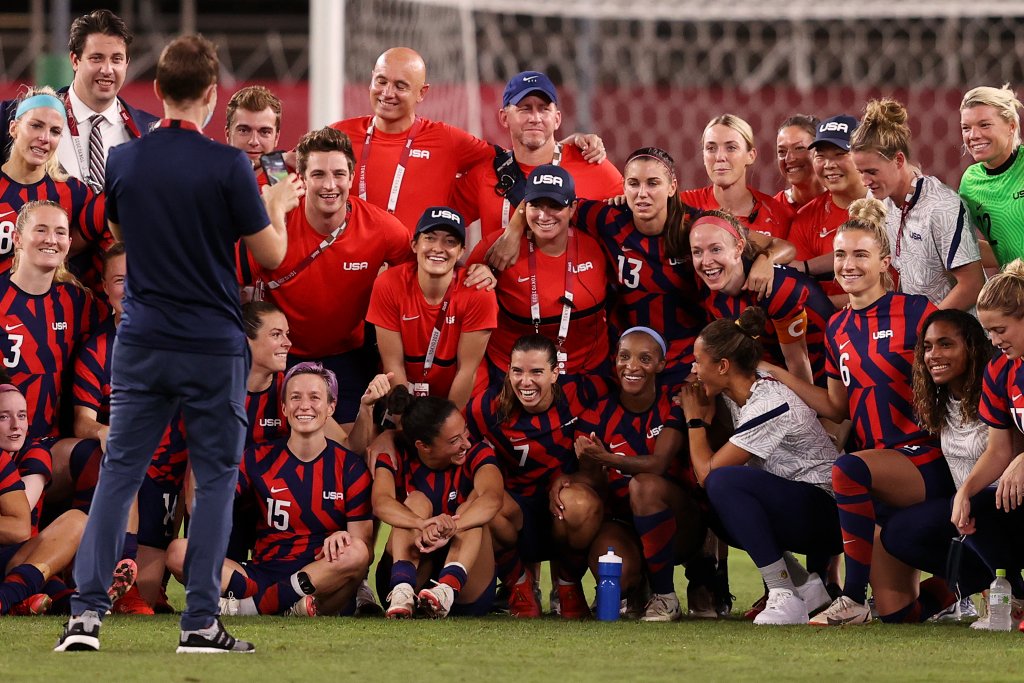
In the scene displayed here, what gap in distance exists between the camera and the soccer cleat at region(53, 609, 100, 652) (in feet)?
14.5

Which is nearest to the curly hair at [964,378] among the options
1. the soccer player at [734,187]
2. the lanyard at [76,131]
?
the soccer player at [734,187]

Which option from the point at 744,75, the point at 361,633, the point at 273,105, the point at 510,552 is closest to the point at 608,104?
the point at 744,75

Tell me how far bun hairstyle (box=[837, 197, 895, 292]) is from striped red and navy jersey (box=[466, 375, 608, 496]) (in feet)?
4.40

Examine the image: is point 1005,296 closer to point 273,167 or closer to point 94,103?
point 273,167

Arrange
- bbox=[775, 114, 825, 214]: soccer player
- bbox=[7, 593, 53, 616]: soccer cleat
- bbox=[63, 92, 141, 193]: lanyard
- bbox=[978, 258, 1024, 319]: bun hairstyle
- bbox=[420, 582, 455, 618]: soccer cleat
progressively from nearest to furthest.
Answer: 1. bbox=[978, 258, 1024, 319]: bun hairstyle
2. bbox=[7, 593, 53, 616]: soccer cleat
3. bbox=[420, 582, 455, 618]: soccer cleat
4. bbox=[63, 92, 141, 193]: lanyard
5. bbox=[775, 114, 825, 214]: soccer player

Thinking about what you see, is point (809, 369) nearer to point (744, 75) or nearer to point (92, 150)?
point (92, 150)

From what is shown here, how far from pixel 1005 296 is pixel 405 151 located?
2995mm

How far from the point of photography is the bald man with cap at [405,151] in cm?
691

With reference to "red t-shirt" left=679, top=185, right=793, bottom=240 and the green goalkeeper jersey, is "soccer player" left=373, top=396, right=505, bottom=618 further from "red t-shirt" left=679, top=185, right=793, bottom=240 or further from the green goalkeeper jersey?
the green goalkeeper jersey

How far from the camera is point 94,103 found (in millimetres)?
6637

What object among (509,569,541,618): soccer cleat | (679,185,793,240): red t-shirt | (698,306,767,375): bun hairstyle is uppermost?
(679,185,793,240): red t-shirt

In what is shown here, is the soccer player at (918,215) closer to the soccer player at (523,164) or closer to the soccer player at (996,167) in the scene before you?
the soccer player at (996,167)

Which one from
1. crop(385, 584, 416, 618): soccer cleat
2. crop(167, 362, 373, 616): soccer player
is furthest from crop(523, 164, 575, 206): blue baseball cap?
crop(385, 584, 416, 618): soccer cleat

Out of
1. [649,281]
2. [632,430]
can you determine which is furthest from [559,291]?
[632,430]
